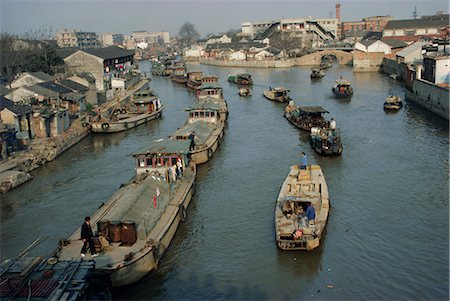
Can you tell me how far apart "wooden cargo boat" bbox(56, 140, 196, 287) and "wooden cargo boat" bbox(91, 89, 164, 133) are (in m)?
18.1

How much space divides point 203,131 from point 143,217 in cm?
1752

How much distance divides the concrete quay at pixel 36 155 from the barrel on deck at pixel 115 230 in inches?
542

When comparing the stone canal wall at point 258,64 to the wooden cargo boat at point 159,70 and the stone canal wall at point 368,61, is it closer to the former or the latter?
the stone canal wall at point 368,61

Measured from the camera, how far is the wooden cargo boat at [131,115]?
43125mm

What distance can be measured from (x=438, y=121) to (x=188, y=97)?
34598mm

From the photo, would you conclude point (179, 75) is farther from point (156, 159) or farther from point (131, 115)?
point (156, 159)

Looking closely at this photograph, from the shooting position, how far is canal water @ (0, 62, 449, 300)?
17094 mm

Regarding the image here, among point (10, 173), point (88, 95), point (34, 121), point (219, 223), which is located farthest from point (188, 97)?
point (219, 223)

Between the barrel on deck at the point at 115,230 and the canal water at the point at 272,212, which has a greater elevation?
the barrel on deck at the point at 115,230

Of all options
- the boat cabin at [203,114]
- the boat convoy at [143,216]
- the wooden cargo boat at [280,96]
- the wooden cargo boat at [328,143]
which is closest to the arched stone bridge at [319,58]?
the wooden cargo boat at [280,96]

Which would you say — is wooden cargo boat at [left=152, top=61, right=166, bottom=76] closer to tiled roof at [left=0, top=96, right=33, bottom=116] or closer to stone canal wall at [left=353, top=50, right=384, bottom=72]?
stone canal wall at [left=353, top=50, right=384, bottom=72]

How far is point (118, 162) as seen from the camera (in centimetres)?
3428

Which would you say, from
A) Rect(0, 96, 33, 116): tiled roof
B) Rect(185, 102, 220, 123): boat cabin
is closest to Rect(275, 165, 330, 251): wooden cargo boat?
Rect(185, 102, 220, 123): boat cabin

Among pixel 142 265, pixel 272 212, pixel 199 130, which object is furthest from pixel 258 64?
pixel 142 265
